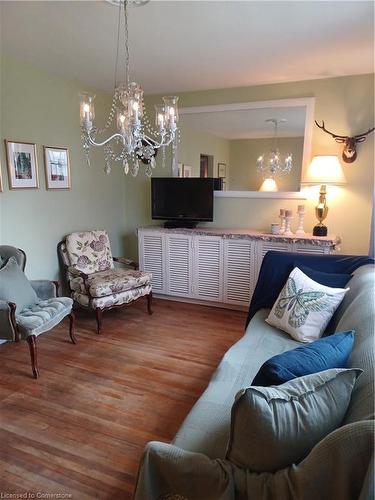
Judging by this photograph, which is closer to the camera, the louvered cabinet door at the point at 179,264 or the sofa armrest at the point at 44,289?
the sofa armrest at the point at 44,289

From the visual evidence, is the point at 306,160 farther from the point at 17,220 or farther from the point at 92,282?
the point at 17,220

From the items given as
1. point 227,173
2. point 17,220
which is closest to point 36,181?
point 17,220

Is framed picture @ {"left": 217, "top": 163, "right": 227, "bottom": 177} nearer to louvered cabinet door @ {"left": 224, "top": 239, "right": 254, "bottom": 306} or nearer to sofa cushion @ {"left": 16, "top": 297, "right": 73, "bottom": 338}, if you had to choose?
louvered cabinet door @ {"left": 224, "top": 239, "right": 254, "bottom": 306}

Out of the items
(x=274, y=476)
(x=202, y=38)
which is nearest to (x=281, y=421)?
(x=274, y=476)

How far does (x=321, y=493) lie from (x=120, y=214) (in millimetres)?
4124

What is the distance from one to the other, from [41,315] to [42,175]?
157 cm

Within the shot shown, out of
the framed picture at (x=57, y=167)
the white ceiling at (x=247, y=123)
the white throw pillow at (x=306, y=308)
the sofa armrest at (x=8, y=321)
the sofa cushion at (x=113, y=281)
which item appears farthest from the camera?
the white ceiling at (x=247, y=123)

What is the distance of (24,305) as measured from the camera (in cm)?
276

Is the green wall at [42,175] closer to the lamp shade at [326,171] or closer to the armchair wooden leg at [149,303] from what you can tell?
the armchair wooden leg at [149,303]

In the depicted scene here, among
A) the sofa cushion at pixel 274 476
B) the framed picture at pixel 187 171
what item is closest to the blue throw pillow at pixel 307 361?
the sofa cushion at pixel 274 476

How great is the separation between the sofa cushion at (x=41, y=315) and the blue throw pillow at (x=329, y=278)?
1983 mm

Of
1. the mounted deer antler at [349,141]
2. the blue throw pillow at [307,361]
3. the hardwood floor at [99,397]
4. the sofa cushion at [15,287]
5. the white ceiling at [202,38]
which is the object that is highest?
the white ceiling at [202,38]

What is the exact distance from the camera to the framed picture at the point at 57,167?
348cm

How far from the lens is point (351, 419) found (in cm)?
101
